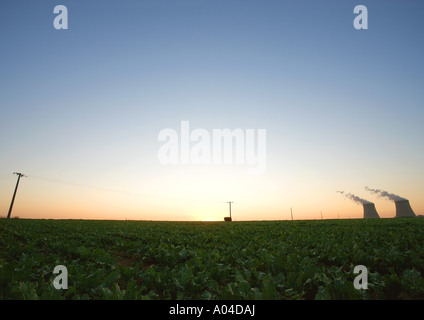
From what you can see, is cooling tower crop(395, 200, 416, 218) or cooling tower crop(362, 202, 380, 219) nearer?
cooling tower crop(395, 200, 416, 218)

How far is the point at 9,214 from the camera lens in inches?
1709

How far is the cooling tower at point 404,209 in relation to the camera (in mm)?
Answer: 65000

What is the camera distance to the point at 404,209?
66.4 metres

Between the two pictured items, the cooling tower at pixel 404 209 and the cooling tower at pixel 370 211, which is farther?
the cooling tower at pixel 370 211

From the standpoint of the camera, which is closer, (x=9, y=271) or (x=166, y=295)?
(x=166, y=295)

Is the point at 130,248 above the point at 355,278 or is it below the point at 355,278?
below

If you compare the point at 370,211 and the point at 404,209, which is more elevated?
the point at 404,209

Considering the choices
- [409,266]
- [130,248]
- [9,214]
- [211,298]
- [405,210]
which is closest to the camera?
[211,298]

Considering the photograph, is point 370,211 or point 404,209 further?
point 370,211

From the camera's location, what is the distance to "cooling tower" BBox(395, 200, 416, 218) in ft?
213

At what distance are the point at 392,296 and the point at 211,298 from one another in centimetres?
324
